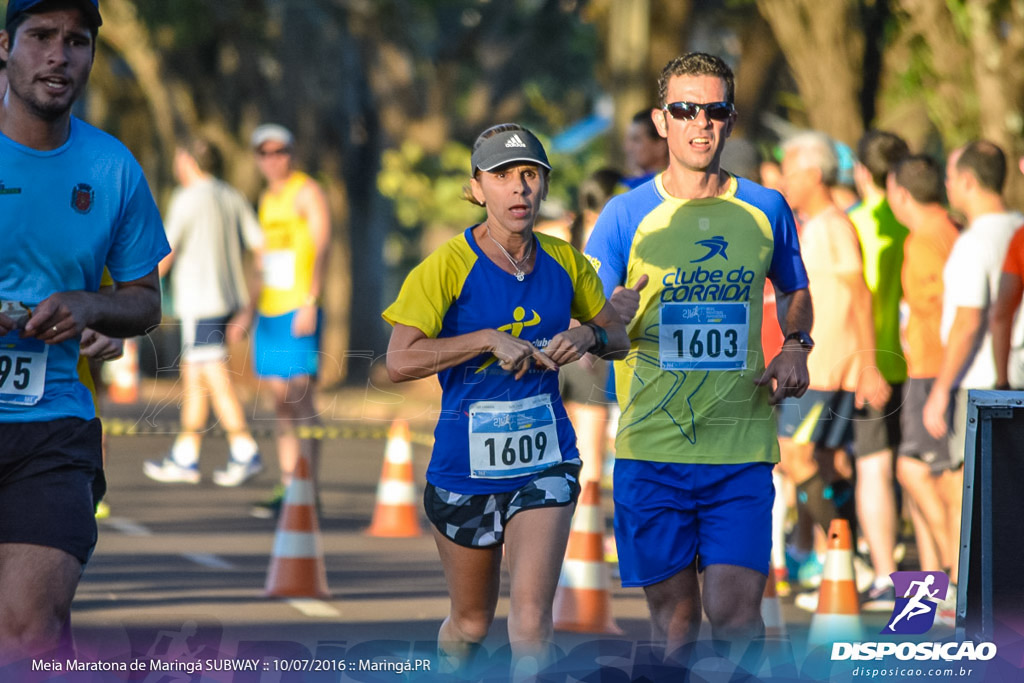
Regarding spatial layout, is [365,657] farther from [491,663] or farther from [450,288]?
[450,288]

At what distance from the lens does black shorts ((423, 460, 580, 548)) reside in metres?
5.24

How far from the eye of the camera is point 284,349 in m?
11.1

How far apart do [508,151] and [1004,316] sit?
3460 millimetres

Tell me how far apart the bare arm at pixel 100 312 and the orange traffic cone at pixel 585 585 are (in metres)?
3.55

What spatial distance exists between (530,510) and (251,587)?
3.87m

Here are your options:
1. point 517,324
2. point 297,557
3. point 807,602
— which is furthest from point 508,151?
point 807,602

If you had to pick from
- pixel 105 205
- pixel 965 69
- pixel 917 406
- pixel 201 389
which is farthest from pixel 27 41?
pixel 965 69

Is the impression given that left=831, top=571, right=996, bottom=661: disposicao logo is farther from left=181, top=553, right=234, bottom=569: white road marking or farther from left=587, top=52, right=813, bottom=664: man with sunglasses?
left=181, top=553, right=234, bottom=569: white road marking

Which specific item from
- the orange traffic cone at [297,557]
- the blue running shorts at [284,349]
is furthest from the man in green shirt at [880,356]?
the blue running shorts at [284,349]

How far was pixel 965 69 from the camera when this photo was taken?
13.0 meters

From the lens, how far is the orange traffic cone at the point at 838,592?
739cm

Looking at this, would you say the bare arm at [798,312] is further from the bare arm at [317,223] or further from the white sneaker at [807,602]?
the bare arm at [317,223]

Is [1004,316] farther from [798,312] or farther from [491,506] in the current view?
[491,506]

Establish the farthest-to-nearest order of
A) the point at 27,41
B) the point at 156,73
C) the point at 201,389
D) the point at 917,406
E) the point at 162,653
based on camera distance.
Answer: the point at 156,73
the point at 201,389
the point at 917,406
the point at 162,653
the point at 27,41
